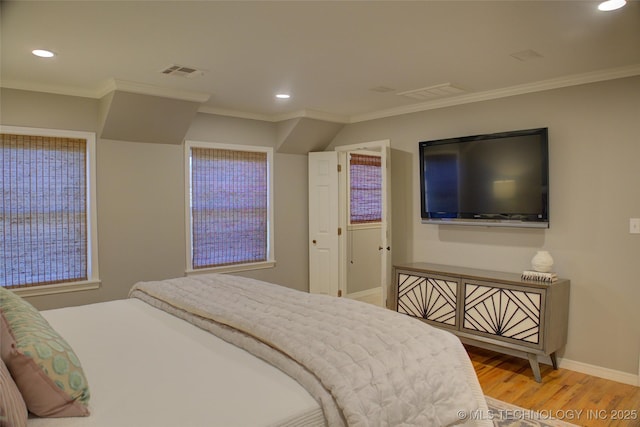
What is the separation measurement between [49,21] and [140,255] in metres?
2.42

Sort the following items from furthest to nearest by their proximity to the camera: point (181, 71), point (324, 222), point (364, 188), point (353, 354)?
point (364, 188) → point (324, 222) → point (181, 71) → point (353, 354)

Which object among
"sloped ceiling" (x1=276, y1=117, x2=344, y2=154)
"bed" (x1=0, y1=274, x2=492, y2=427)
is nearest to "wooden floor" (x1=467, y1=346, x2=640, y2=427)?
"bed" (x1=0, y1=274, x2=492, y2=427)

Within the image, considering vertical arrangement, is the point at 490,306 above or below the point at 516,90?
below

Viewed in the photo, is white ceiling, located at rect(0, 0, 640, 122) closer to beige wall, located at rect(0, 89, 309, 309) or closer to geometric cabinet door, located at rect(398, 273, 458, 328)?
beige wall, located at rect(0, 89, 309, 309)

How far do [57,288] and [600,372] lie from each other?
4.58m

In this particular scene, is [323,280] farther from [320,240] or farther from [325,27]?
[325,27]

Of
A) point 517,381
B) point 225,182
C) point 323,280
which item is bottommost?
point 517,381

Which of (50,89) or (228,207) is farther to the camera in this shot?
(228,207)

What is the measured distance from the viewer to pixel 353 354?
1749mm

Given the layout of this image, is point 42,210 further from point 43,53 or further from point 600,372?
point 600,372

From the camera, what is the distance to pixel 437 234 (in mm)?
4531

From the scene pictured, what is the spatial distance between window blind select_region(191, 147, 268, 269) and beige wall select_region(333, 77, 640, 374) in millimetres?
2442

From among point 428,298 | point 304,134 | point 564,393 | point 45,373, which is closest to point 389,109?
point 304,134

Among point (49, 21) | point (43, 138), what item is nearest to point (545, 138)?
point (49, 21)
